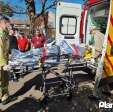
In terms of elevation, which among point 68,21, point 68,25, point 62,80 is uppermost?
point 68,21

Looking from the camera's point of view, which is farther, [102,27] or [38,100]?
[102,27]

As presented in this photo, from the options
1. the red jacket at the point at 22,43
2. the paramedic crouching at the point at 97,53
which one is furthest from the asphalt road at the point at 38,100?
the red jacket at the point at 22,43

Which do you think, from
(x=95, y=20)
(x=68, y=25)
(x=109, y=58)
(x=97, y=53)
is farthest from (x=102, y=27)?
(x=109, y=58)

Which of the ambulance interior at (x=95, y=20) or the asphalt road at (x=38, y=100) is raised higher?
the ambulance interior at (x=95, y=20)

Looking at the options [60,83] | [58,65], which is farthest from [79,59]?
[60,83]

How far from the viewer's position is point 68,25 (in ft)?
32.1

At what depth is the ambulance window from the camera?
32.0ft

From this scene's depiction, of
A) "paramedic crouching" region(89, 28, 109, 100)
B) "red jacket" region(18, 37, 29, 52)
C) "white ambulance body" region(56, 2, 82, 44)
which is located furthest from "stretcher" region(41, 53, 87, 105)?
"white ambulance body" region(56, 2, 82, 44)

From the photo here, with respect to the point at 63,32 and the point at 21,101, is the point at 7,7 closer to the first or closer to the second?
the point at 63,32

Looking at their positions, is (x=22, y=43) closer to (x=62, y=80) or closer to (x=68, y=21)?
(x=68, y=21)

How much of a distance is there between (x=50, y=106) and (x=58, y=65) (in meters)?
0.88

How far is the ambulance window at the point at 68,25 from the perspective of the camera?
9.75m

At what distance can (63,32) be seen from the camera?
9.96 metres

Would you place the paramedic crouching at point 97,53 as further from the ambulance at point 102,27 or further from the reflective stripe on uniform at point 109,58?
the reflective stripe on uniform at point 109,58
